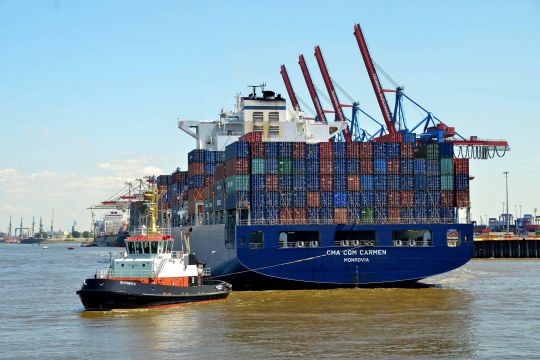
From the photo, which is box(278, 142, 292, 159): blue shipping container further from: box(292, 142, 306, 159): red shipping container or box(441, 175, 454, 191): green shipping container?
box(441, 175, 454, 191): green shipping container

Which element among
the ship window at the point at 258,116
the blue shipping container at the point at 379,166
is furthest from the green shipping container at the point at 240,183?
the ship window at the point at 258,116

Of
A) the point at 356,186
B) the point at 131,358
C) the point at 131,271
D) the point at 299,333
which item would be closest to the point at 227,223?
the point at 356,186

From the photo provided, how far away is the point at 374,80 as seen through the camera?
98.3 m

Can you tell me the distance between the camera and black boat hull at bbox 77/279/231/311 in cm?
→ 4591

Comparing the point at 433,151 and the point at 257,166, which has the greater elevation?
the point at 433,151

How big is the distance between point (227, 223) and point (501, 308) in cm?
2316

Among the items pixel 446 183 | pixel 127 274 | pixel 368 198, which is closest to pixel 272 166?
pixel 368 198

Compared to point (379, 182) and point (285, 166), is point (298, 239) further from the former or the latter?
point (379, 182)

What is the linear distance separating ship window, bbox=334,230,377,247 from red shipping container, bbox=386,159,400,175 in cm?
515

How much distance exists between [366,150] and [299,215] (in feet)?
24.0

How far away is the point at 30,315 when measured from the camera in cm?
4716

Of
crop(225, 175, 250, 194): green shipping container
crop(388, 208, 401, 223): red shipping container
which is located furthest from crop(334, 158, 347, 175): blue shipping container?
crop(225, 175, 250, 194): green shipping container

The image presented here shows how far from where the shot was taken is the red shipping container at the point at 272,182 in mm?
60219

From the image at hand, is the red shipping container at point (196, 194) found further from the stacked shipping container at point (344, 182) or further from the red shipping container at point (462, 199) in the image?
the red shipping container at point (462, 199)
